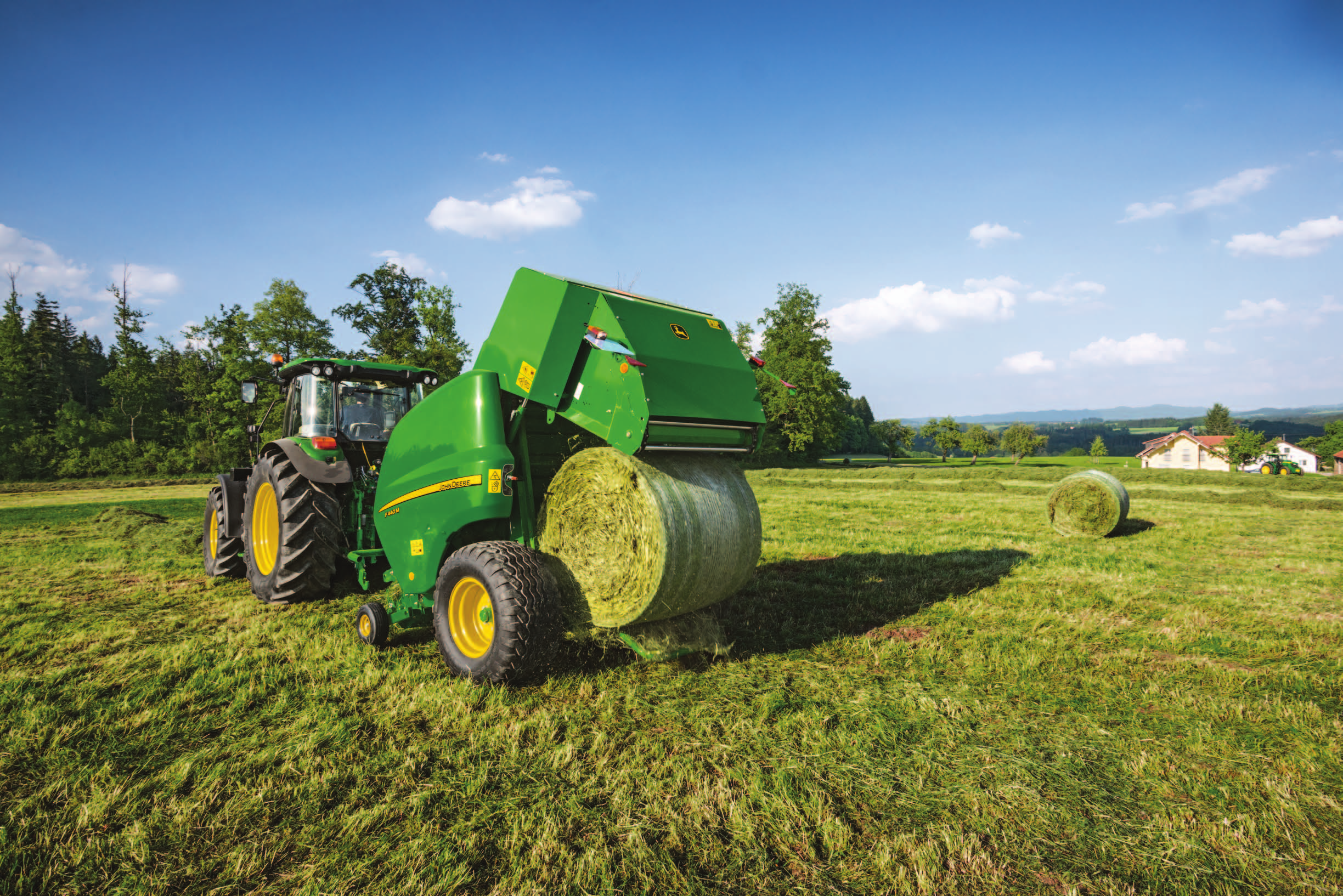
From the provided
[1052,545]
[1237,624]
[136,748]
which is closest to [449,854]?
[136,748]

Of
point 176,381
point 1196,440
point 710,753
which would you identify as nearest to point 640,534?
point 710,753

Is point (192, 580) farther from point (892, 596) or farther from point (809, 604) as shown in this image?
point (892, 596)

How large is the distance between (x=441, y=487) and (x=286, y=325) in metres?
43.5

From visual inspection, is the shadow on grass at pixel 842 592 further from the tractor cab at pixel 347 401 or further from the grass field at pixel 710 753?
the tractor cab at pixel 347 401

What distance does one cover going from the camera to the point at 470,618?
4.52 meters

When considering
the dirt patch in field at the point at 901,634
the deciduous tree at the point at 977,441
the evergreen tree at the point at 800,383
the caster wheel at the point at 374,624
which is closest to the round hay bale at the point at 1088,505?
the dirt patch in field at the point at 901,634

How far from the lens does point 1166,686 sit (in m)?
4.56

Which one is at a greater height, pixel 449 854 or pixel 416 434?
pixel 416 434

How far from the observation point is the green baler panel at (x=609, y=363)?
4160mm

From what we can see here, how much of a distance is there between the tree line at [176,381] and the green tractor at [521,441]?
22.9 meters

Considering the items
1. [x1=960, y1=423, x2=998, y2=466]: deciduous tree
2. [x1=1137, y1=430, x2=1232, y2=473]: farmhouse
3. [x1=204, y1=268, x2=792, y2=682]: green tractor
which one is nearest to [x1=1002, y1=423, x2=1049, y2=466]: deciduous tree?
[x1=960, y1=423, x2=998, y2=466]: deciduous tree

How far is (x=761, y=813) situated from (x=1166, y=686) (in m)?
3.52

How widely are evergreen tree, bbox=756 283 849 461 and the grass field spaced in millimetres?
38090

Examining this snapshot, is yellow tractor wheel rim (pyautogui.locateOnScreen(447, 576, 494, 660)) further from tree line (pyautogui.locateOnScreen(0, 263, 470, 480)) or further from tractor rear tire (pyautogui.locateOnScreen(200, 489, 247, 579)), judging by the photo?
tree line (pyautogui.locateOnScreen(0, 263, 470, 480))
